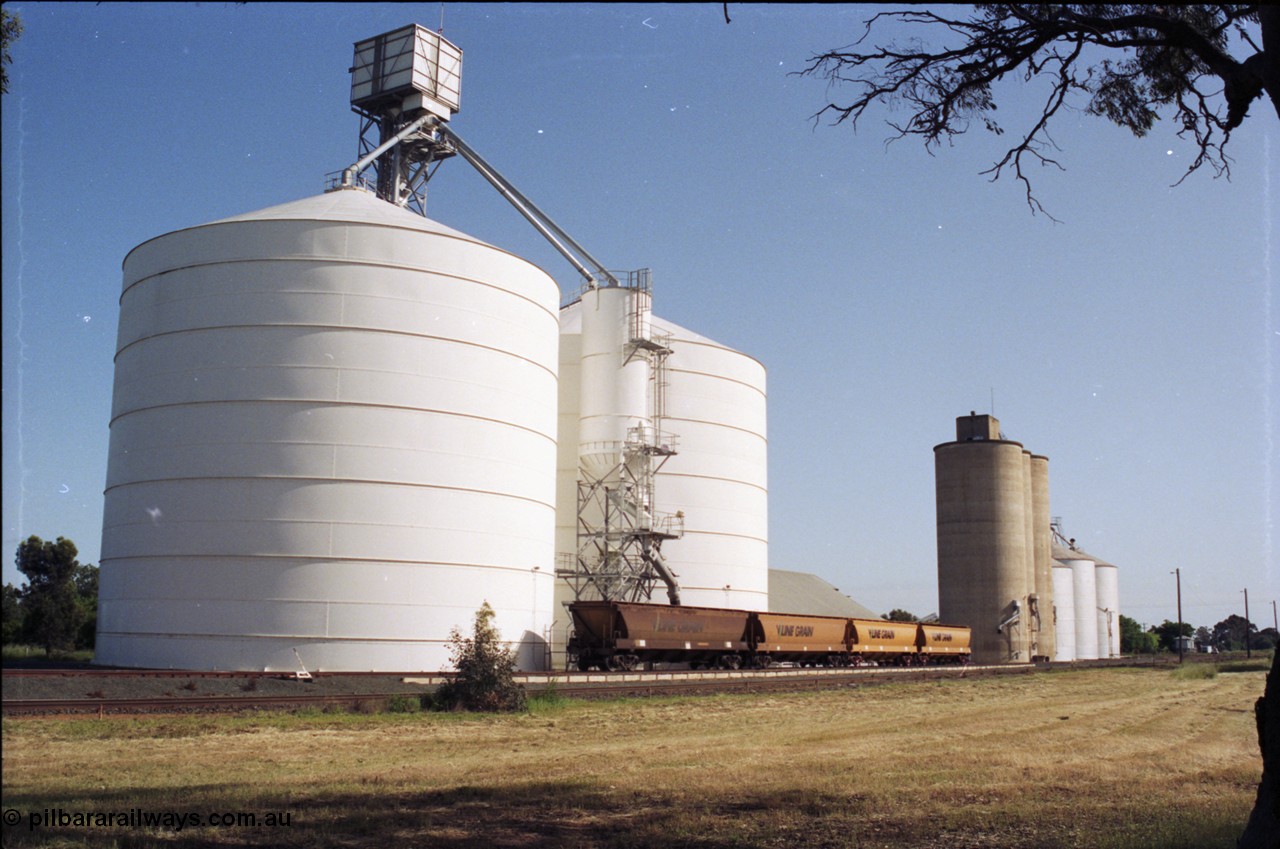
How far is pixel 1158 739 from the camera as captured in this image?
19844mm

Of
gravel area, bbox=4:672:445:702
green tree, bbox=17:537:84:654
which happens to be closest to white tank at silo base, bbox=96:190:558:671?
gravel area, bbox=4:672:445:702

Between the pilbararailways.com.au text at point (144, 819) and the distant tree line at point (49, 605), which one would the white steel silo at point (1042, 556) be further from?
the pilbararailways.com.au text at point (144, 819)

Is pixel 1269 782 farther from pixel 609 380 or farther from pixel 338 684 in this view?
pixel 609 380

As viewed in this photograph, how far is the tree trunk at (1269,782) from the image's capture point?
26.0 ft

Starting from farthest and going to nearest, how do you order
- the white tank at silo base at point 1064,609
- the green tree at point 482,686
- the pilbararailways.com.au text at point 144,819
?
1. the white tank at silo base at point 1064,609
2. the green tree at point 482,686
3. the pilbararailways.com.au text at point 144,819

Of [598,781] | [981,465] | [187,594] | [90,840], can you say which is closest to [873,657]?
[981,465]

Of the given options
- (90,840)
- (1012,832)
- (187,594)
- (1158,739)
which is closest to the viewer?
(90,840)

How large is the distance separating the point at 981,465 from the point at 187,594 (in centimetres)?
5358

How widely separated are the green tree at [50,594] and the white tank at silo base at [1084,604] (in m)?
78.7

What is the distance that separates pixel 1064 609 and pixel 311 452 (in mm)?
77658

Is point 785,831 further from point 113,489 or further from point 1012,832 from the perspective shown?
point 113,489

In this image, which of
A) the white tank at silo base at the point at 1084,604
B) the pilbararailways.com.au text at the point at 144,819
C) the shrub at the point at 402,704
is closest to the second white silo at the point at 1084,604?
the white tank at silo base at the point at 1084,604

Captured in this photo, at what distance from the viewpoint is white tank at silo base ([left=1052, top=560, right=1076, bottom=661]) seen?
90.2 meters

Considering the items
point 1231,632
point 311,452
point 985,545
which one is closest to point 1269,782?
point 311,452
